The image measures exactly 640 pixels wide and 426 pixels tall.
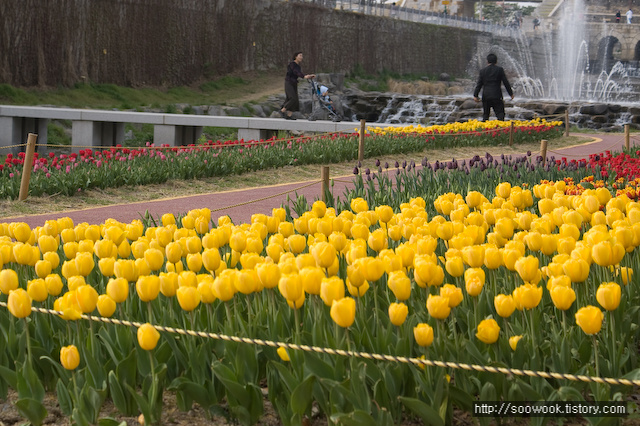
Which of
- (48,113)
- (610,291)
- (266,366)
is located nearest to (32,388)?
(266,366)

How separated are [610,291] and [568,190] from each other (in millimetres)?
3973

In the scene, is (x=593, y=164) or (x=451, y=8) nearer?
(x=593, y=164)

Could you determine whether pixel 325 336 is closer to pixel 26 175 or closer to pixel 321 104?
pixel 26 175

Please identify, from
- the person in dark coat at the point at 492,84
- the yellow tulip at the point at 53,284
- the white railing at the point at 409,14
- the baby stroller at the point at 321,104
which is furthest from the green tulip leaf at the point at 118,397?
the white railing at the point at 409,14

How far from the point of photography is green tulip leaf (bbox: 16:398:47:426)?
268cm

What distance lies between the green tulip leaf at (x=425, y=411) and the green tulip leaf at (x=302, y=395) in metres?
0.29

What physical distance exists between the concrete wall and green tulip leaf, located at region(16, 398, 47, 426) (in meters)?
24.9

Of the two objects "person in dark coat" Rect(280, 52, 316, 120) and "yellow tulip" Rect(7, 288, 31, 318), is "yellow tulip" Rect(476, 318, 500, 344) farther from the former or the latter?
"person in dark coat" Rect(280, 52, 316, 120)

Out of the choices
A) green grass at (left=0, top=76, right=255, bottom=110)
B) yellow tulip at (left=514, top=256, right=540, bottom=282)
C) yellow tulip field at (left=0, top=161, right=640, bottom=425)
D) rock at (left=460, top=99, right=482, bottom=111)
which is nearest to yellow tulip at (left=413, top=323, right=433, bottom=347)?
yellow tulip field at (left=0, top=161, right=640, bottom=425)

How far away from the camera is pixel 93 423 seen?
8.90 feet

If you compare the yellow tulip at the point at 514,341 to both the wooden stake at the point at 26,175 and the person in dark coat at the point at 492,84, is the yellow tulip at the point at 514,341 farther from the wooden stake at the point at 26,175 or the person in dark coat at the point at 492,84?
the person in dark coat at the point at 492,84

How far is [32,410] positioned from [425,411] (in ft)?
4.33

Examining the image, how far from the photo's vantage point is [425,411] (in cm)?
247

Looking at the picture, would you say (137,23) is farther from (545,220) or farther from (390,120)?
(545,220)
